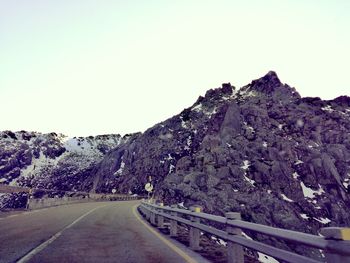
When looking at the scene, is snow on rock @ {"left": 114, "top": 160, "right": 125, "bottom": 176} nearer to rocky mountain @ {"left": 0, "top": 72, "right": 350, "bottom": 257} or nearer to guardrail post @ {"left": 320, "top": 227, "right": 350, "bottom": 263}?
rocky mountain @ {"left": 0, "top": 72, "right": 350, "bottom": 257}

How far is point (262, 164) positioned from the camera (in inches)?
5595

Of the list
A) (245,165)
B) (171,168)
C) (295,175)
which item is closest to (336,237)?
(245,165)

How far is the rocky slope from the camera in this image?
11762 centimetres

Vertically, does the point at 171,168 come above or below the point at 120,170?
below

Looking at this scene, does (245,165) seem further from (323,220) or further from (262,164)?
(323,220)

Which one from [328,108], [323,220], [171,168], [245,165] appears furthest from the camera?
[328,108]

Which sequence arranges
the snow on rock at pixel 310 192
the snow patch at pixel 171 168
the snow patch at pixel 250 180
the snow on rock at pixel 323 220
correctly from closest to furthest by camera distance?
1. the snow on rock at pixel 323 220
2. the snow on rock at pixel 310 192
3. the snow patch at pixel 250 180
4. the snow patch at pixel 171 168

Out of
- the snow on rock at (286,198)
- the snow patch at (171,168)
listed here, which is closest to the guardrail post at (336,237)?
the snow on rock at (286,198)

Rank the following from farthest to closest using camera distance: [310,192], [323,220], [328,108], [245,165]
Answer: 1. [328,108]
2. [245,165]
3. [310,192]
4. [323,220]

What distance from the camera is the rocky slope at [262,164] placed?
386 feet

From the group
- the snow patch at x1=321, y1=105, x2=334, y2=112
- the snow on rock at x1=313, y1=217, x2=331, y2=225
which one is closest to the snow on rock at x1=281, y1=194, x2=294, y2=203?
the snow on rock at x1=313, y1=217, x2=331, y2=225

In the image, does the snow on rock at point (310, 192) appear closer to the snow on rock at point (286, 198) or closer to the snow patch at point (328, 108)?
the snow on rock at point (286, 198)

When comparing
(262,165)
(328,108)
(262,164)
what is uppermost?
(328,108)

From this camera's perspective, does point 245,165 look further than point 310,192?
Yes
